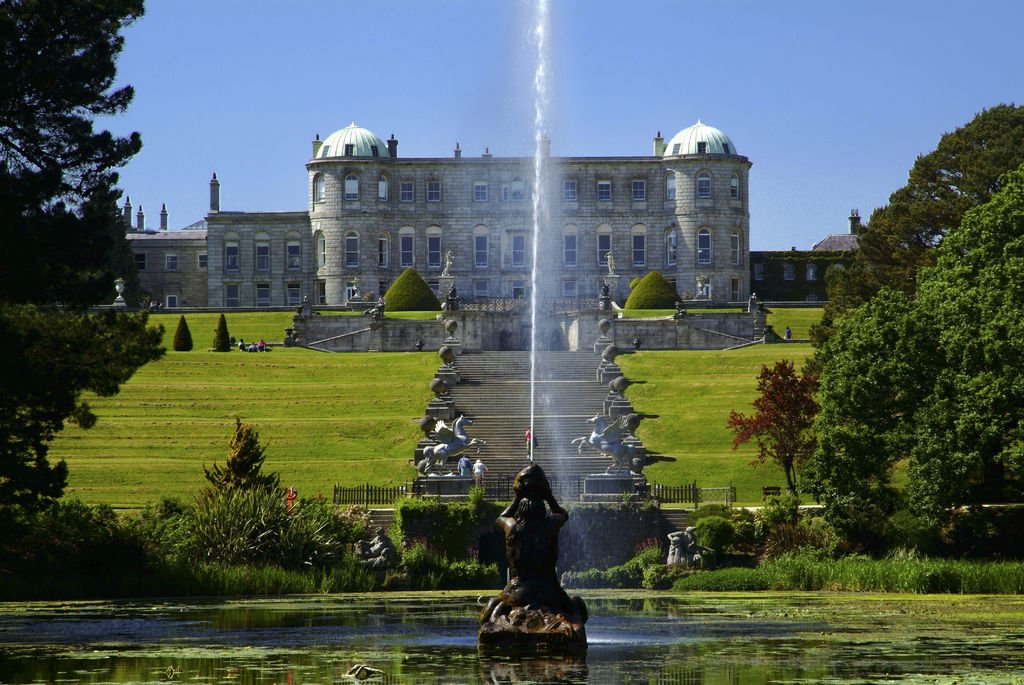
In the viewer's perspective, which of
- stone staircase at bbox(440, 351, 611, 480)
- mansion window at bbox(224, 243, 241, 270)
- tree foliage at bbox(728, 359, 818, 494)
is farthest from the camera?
mansion window at bbox(224, 243, 241, 270)

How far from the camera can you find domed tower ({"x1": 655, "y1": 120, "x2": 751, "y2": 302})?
107562 mm

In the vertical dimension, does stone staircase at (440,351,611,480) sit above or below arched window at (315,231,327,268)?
below

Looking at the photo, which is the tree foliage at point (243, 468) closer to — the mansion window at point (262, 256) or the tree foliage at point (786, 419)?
the tree foliage at point (786, 419)

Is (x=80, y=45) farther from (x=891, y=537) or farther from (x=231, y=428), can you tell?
(x=231, y=428)

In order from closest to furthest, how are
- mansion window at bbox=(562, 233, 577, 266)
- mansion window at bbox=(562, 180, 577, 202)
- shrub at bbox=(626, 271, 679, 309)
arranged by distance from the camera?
shrub at bbox=(626, 271, 679, 309), mansion window at bbox=(562, 233, 577, 266), mansion window at bbox=(562, 180, 577, 202)

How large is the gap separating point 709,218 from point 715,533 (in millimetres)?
71706

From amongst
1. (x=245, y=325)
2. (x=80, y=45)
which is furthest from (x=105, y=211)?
(x=245, y=325)

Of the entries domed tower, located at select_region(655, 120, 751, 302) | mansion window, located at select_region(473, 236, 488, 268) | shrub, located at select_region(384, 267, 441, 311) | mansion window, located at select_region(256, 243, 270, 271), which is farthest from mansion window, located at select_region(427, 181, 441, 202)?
shrub, located at select_region(384, 267, 441, 311)

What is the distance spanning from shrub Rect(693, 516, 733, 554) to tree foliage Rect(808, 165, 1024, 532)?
2.22 meters

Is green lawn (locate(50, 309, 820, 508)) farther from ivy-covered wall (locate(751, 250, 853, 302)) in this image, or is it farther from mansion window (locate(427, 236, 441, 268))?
ivy-covered wall (locate(751, 250, 853, 302))

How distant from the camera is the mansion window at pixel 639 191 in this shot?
109750mm

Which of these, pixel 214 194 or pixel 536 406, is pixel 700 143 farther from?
pixel 536 406

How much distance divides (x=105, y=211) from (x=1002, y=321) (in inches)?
726

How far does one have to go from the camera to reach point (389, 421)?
56688mm
